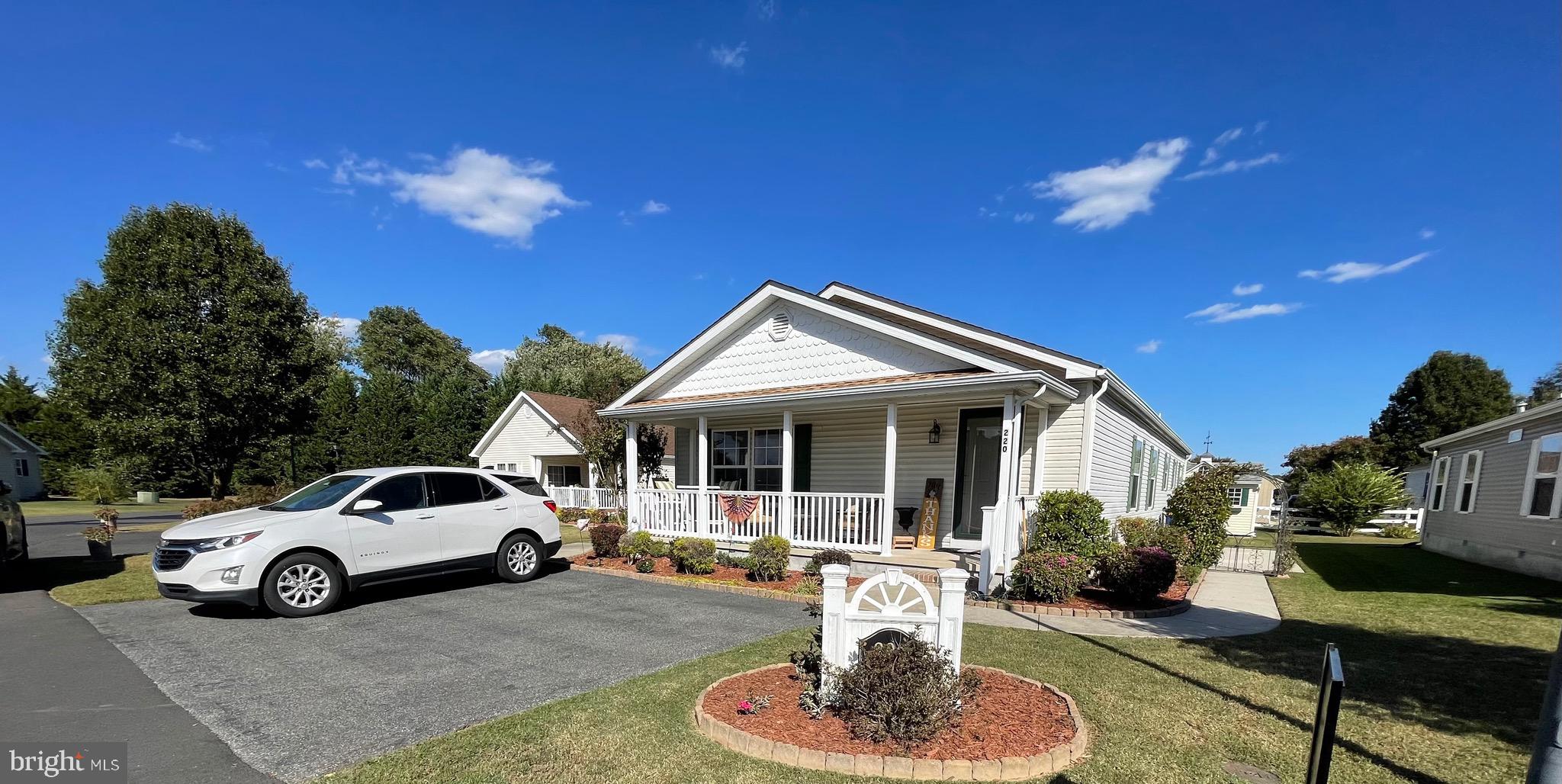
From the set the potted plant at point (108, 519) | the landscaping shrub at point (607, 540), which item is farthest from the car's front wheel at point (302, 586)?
the potted plant at point (108, 519)

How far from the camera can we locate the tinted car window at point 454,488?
772 centimetres

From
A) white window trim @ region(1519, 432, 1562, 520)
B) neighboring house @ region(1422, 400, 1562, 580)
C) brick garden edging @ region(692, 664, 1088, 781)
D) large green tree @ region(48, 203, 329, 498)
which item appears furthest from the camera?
large green tree @ region(48, 203, 329, 498)

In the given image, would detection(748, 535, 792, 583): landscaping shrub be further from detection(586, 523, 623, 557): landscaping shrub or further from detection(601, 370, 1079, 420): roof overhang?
detection(586, 523, 623, 557): landscaping shrub

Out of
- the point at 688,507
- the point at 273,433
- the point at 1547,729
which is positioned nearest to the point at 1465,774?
the point at 1547,729

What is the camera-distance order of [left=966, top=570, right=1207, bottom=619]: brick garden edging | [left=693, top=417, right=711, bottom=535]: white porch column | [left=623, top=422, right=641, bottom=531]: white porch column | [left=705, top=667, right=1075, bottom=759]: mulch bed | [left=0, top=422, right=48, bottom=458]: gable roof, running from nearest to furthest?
[left=705, top=667, right=1075, bottom=759]: mulch bed
[left=966, top=570, right=1207, bottom=619]: brick garden edging
[left=693, top=417, right=711, bottom=535]: white porch column
[left=623, top=422, right=641, bottom=531]: white porch column
[left=0, top=422, right=48, bottom=458]: gable roof

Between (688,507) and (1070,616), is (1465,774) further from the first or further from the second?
(688,507)

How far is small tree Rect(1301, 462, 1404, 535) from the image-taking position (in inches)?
894

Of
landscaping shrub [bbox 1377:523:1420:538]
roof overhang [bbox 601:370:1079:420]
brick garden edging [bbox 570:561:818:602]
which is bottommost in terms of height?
landscaping shrub [bbox 1377:523:1420:538]

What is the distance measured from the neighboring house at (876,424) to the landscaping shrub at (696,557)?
133cm

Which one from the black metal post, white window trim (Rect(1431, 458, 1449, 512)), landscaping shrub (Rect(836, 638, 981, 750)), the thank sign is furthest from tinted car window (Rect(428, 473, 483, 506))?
white window trim (Rect(1431, 458, 1449, 512))

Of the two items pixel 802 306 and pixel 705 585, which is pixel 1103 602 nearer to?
pixel 705 585

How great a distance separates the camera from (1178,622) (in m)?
7.05

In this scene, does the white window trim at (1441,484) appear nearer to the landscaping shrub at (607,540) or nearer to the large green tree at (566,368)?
the landscaping shrub at (607,540)

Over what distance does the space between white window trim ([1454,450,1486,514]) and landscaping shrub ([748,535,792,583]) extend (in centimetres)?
1688
